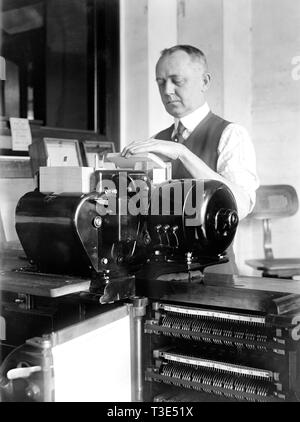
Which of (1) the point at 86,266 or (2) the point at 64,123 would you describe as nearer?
(1) the point at 86,266

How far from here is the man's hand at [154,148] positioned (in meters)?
1.92

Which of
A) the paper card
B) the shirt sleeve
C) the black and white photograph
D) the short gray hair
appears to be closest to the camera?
the black and white photograph

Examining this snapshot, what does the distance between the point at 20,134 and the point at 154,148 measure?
5.57ft

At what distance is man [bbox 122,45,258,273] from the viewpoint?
2.44 m

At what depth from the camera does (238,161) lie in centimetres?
247

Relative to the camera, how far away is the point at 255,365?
1.58 metres

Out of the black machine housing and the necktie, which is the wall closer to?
the necktie

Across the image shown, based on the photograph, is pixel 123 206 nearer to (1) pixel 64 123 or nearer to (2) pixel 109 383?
(2) pixel 109 383

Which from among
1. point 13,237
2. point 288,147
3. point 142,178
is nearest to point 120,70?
point 288,147

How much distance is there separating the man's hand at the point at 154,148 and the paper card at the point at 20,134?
63.2 inches

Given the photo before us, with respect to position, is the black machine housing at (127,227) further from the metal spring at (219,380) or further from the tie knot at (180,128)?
the tie knot at (180,128)

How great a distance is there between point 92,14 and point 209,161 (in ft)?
6.59

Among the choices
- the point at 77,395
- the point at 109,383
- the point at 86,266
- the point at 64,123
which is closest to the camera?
the point at 77,395

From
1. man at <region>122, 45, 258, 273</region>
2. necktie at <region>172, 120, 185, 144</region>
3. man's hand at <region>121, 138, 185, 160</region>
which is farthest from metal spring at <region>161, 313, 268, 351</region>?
necktie at <region>172, 120, 185, 144</region>
